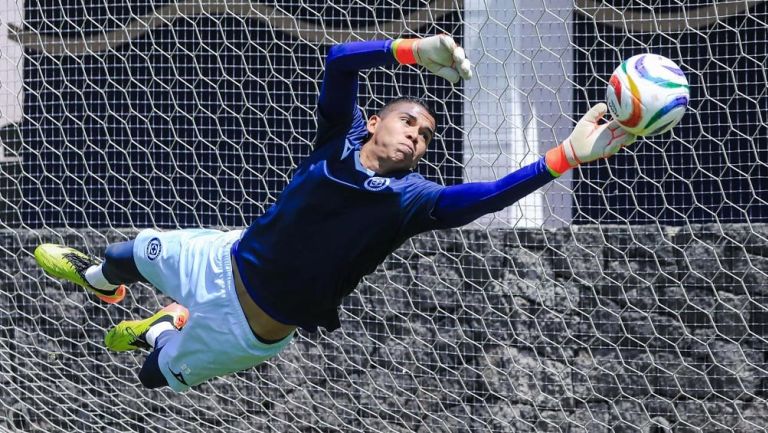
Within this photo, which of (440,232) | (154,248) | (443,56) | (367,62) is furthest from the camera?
(440,232)

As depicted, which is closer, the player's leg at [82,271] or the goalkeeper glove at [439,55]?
the goalkeeper glove at [439,55]

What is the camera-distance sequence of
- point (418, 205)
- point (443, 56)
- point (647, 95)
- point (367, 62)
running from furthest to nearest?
1. point (418, 205)
2. point (367, 62)
3. point (443, 56)
4. point (647, 95)

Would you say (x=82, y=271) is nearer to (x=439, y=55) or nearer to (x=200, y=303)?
(x=200, y=303)

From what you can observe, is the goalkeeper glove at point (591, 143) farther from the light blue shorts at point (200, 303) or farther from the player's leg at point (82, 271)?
the player's leg at point (82, 271)

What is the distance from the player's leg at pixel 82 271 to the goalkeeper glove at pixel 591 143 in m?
1.85

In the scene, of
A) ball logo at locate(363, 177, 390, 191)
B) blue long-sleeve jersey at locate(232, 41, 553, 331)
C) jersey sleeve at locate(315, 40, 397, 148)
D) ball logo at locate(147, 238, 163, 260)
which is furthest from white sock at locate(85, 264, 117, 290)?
ball logo at locate(363, 177, 390, 191)

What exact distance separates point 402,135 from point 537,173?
2.16 feet

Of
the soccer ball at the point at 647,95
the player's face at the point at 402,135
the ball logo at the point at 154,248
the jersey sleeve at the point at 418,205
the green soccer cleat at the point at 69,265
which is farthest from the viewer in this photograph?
the green soccer cleat at the point at 69,265

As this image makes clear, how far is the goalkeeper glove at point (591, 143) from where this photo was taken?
10.8ft

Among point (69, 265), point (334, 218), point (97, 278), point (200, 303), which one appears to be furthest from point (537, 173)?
point (69, 265)

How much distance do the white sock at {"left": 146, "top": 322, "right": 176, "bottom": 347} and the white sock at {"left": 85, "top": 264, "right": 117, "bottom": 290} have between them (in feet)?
0.83

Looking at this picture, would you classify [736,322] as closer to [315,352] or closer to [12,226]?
[315,352]

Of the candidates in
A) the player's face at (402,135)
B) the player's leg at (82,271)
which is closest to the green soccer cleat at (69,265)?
the player's leg at (82,271)

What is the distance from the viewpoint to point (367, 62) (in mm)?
3695
